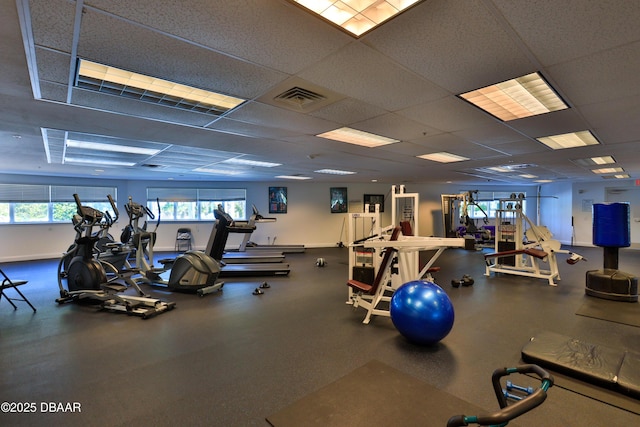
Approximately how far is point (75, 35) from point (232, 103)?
124cm

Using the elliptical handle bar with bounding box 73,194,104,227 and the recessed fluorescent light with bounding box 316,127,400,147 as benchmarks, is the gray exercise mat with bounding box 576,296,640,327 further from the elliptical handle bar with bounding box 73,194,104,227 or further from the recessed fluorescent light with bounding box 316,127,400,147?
the elliptical handle bar with bounding box 73,194,104,227

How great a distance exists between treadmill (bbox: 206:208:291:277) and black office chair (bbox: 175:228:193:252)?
263 centimetres

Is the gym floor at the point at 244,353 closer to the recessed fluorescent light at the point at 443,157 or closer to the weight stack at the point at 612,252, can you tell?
the weight stack at the point at 612,252

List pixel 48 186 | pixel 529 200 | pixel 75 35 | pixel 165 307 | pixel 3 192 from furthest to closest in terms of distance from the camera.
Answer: pixel 529 200
pixel 48 186
pixel 3 192
pixel 165 307
pixel 75 35

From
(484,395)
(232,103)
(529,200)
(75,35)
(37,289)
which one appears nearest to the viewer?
(75,35)

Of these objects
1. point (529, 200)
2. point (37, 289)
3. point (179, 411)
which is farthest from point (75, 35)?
point (529, 200)

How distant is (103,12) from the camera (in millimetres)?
1381

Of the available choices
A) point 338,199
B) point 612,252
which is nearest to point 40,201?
point 338,199

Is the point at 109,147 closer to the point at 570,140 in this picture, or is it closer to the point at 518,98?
the point at 518,98

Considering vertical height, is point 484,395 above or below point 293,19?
below

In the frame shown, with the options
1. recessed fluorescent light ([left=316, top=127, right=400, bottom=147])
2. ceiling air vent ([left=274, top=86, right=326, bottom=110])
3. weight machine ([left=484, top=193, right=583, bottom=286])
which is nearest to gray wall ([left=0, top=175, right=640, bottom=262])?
weight machine ([left=484, top=193, right=583, bottom=286])

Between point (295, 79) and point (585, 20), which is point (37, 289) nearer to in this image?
point (295, 79)

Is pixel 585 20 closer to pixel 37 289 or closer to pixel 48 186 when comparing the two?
→ pixel 37 289

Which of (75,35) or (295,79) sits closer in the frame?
(75,35)
